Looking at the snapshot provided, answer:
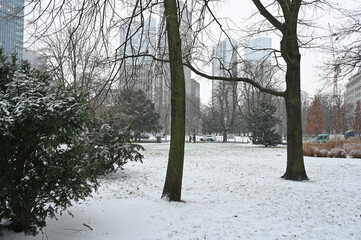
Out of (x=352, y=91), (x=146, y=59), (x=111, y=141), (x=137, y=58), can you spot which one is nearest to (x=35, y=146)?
(x=137, y=58)

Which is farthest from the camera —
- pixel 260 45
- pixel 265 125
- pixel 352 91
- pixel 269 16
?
pixel 352 91

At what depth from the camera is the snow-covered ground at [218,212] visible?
3.72 meters

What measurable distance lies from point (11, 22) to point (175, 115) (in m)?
3.69

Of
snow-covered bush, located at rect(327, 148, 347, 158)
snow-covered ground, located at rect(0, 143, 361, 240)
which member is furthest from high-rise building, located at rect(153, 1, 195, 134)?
snow-covered bush, located at rect(327, 148, 347, 158)

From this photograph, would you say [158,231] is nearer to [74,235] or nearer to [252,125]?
[74,235]

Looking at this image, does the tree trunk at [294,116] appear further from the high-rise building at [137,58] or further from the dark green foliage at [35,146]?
the dark green foliage at [35,146]

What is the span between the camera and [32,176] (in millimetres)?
2896

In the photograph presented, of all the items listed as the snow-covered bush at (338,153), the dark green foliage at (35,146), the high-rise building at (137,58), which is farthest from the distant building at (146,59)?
the snow-covered bush at (338,153)

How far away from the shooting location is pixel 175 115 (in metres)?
5.54

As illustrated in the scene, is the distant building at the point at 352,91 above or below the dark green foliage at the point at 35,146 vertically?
above

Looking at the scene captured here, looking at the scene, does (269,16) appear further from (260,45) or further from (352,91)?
(352,91)

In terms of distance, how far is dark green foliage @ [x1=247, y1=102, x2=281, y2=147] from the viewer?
86.8 feet

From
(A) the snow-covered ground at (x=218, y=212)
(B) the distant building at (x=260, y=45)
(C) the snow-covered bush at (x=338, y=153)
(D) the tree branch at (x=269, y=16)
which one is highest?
(D) the tree branch at (x=269, y=16)

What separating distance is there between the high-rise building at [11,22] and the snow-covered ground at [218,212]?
3041 mm
